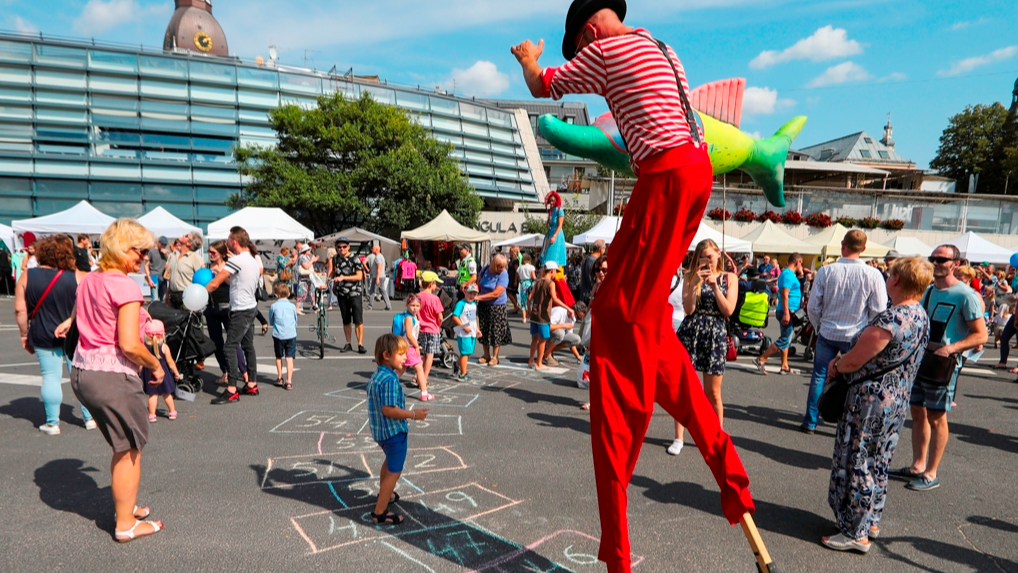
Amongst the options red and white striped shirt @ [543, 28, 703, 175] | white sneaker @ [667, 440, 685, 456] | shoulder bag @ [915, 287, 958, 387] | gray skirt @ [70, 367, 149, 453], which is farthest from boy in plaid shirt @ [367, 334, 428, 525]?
shoulder bag @ [915, 287, 958, 387]

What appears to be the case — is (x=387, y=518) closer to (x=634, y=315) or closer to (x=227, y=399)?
(x=634, y=315)

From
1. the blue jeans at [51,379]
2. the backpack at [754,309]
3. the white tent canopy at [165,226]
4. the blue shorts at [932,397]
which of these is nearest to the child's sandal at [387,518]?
the blue jeans at [51,379]

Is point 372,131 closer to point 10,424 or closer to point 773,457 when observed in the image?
point 10,424

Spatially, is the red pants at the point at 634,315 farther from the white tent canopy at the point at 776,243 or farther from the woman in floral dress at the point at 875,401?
the white tent canopy at the point at 776,243

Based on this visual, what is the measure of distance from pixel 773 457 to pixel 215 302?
6.02 meters

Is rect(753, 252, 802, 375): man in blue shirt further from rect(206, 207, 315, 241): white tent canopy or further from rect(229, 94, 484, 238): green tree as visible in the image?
rect(229, 94, 484, 238): green tree

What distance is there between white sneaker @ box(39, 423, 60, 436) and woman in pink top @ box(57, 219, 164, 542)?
2.58m

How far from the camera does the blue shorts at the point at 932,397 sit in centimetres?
405

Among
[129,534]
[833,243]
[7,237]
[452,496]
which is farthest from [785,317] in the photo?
[7,237]

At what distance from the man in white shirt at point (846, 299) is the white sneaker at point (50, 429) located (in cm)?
712

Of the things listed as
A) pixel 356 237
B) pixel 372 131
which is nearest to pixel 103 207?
pixel 372 131

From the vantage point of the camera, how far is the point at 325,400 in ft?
20.3

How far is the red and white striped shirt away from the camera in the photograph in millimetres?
2207

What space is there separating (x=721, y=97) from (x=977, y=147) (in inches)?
1898
